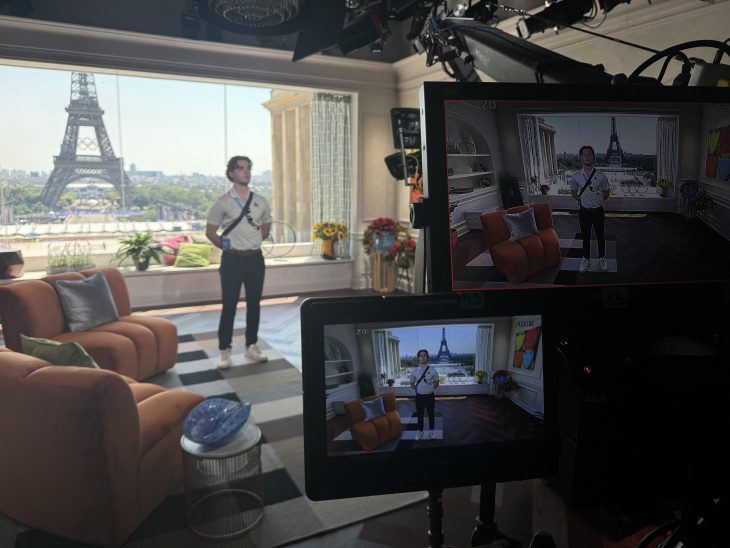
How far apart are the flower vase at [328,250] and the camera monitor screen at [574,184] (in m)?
6.07

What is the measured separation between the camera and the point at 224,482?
213cm

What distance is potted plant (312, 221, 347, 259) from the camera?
678 centimetres

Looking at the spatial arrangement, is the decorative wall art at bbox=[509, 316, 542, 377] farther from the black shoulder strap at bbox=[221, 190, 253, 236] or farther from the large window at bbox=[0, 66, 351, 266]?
the large window at bbox=[0, 66, 351, 266]

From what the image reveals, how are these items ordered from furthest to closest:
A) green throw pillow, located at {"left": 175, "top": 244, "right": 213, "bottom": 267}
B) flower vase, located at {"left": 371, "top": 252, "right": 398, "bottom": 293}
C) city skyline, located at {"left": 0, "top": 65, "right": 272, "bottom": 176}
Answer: flower vase, located at {"left": 371, "top": 252, "right": 398, "bottom": 293} < green throw pillow, located at {"left": 175, "top": 244, "right": 213, "bottom": 267} < city skyline, located at {"left": 0, "top": 65, "right": 272, "bottom": 176}

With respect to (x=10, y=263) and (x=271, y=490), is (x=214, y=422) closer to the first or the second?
(x=271, y=490)

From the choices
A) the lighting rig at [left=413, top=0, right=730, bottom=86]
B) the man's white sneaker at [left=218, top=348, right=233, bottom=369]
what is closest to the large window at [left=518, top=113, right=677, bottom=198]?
the lighting rig at [left=413, top=0, right=730, bottom=86]

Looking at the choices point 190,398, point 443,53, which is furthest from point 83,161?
point 443,53

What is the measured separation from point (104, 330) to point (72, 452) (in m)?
1.84

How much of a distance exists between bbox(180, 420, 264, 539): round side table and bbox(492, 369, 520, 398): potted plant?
1482mm

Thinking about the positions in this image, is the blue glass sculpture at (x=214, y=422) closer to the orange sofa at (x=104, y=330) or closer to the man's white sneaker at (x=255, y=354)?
the orange sofa at (x=104, y=330)

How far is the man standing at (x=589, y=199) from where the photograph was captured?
85cm

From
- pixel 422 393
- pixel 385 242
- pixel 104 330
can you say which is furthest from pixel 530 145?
pixel 385 242

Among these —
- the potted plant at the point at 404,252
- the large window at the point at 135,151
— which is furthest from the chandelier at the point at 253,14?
the potted plant at the point at 404,252

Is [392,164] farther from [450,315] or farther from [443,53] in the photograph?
[450,315]
